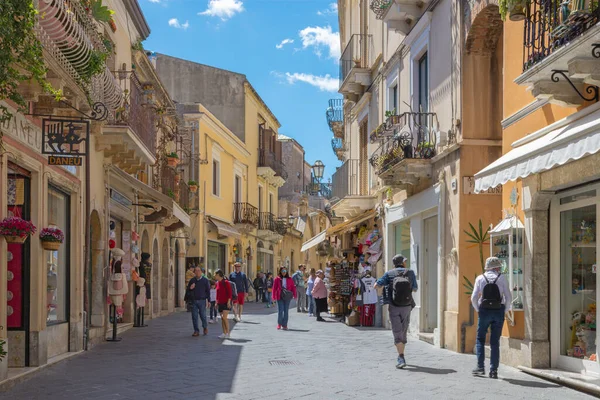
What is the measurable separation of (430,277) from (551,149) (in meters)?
8.61

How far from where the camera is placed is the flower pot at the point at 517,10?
33.4ft

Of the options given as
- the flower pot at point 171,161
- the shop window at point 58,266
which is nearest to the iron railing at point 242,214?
the flower pot at point 171,161

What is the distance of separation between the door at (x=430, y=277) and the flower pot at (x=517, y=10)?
23.1 ft

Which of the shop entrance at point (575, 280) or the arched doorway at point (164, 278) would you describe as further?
the arched doorway at point (164, 278)

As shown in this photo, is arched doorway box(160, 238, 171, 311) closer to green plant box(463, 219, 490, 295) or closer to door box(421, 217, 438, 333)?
door box(421, 217, 438, 333)

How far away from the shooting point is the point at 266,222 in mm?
44031

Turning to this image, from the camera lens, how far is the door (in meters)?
17.0

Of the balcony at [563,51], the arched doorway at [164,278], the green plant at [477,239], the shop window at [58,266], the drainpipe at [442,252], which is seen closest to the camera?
the balcony at [563,51]

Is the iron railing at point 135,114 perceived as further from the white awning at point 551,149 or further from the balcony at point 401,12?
the white awning at point 551,149

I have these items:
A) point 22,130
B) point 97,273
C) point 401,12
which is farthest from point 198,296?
point 401,12

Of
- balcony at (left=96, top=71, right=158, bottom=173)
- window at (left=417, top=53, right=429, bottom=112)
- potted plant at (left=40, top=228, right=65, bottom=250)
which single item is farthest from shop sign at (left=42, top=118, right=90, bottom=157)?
window at (left=417, top=53, right=429, bottom=112)

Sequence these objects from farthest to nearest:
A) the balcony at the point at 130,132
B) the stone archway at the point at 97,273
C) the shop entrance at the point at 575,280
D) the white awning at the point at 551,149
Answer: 1. the stone archway at the point at 97,273
2. the balcony at the point at 130,132
3. the shop entrance at the point at 575,280
4. the white awning at the point at 551,149

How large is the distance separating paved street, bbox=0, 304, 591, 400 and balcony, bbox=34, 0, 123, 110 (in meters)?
3.82

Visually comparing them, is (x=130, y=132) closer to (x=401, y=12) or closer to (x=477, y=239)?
(x=401, y=12)
